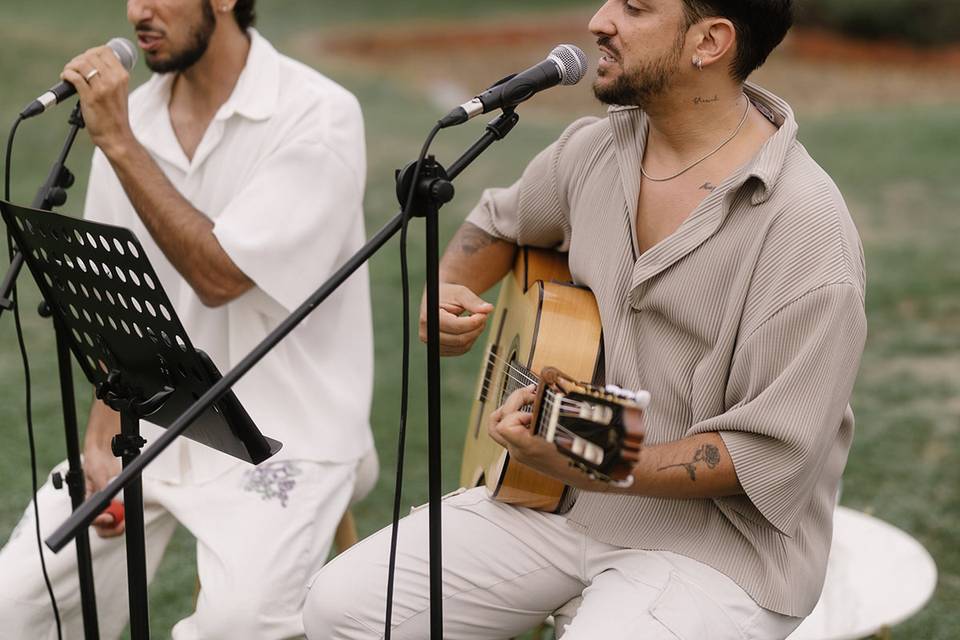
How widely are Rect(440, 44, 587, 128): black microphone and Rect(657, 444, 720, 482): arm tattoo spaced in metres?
0.74

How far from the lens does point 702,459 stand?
2.45 meters

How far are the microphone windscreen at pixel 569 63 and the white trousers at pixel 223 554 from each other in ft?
4.43

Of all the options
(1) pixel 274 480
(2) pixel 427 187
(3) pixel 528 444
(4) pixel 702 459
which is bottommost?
(1) pixel 274 480

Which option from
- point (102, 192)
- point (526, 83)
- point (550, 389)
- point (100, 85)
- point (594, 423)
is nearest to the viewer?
point (594, 423)

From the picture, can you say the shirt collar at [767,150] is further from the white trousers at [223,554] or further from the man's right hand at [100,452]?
the man's right hand at [100,452]

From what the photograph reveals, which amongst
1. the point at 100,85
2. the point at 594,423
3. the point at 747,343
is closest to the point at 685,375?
the point at 747,343

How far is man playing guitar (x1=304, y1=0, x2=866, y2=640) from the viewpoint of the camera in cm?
242

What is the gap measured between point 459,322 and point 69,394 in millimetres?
888

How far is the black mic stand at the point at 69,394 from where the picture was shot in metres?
2.75

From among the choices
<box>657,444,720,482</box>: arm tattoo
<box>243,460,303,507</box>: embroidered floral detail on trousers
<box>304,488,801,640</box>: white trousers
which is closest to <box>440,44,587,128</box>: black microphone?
<box>657,444,720,482</box>: arm tattoo

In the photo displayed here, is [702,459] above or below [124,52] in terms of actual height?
below

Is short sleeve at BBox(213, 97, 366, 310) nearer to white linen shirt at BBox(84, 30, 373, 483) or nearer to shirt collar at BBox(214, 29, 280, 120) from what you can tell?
white linen shirt at BBox(84, 30, 373, 483)

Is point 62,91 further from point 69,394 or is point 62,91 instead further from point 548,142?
point 548,142

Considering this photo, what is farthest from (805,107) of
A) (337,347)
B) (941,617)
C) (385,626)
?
(385,626)
